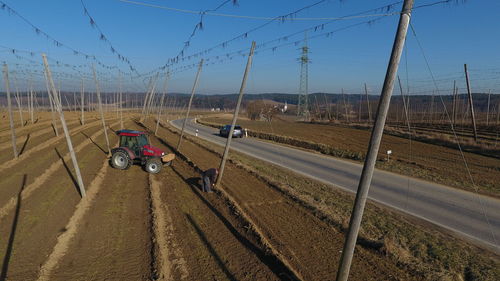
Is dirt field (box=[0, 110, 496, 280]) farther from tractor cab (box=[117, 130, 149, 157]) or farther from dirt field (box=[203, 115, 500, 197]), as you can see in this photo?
dirt field (box=[203, 115, 500, 197])

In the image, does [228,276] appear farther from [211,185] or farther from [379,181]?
[379,181]

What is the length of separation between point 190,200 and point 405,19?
9401 millimetres

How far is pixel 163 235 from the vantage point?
8492 mm

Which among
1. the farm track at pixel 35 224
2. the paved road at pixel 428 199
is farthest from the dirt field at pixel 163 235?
the paved road at pixel 428 199

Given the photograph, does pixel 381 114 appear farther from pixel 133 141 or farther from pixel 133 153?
pixel 133 141

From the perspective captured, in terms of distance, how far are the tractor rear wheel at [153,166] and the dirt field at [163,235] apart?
1244 mm

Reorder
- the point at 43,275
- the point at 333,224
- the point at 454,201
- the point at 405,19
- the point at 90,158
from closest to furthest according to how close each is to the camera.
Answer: the point at 405,19 < the point at 43,275 < the point at 333,224 < the point at 454,201 < the point at 90,158

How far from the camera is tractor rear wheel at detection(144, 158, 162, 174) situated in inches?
607

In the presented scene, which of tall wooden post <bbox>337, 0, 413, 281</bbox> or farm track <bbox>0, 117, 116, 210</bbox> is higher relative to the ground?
tall wooden post <bbox>337, 0, 413, 281</bbox>

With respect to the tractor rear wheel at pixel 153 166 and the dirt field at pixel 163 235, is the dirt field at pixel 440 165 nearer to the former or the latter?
the dirt field at pixel 163 235

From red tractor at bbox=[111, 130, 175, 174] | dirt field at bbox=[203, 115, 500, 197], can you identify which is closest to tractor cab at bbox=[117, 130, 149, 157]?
red tractor at bbox=[111, 130, 175, 174]

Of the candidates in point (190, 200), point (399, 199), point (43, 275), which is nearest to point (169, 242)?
point (43, 275)

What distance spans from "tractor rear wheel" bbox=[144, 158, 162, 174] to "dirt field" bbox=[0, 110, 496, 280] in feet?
4.08

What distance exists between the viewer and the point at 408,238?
9.16m
